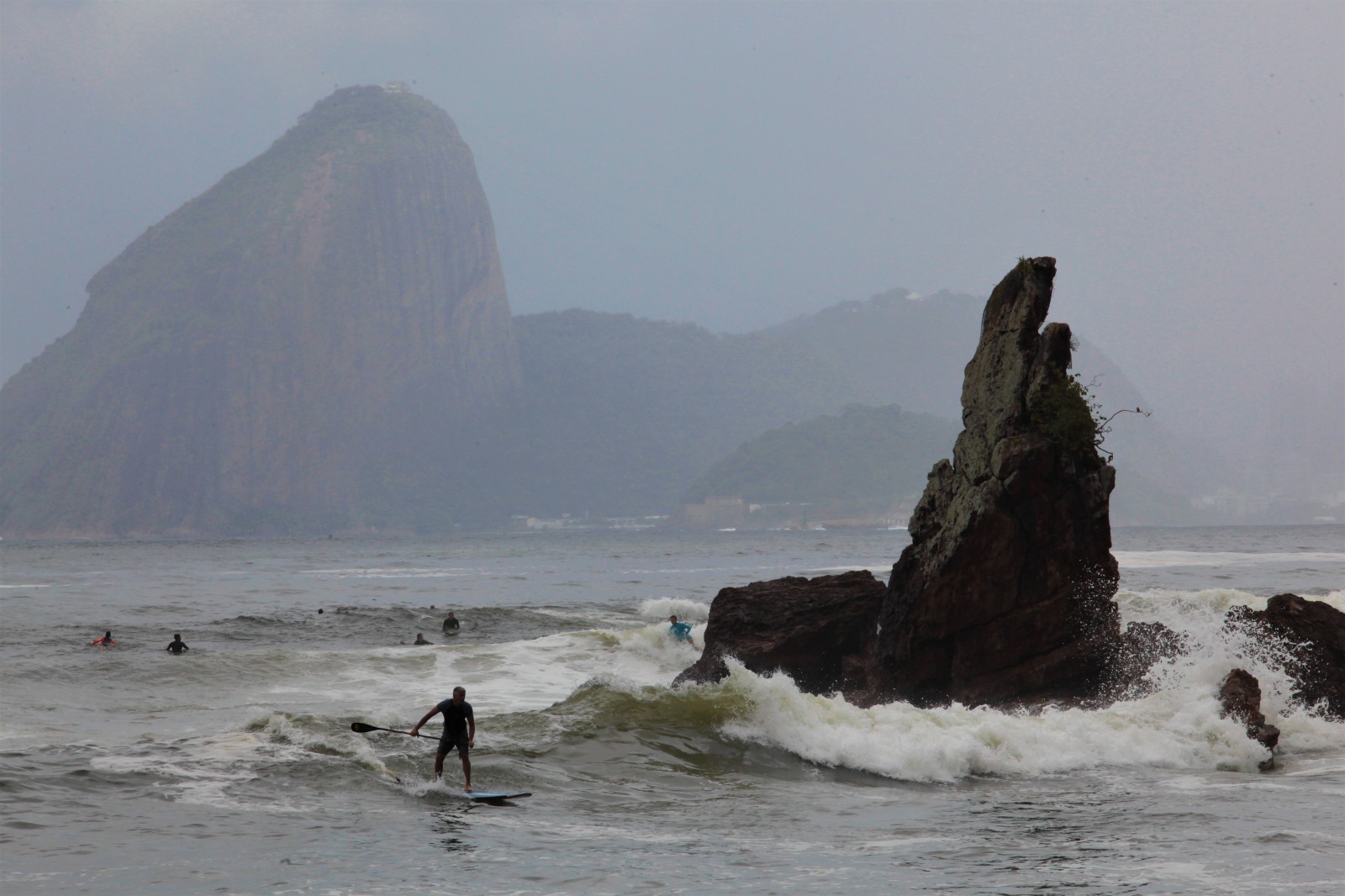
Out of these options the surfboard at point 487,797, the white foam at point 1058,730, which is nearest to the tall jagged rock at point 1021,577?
the white foam at point 1058,730

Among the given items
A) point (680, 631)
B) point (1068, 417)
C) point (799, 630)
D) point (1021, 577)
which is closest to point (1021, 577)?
point (1021, 577)

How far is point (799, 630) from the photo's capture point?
24.7m

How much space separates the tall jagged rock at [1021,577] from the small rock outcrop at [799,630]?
1.53 meters

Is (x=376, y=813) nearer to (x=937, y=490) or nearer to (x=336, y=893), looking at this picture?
(x=336, y=893)

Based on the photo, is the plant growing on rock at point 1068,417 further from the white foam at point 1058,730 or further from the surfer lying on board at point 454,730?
the surfer lying on board at point 454,730

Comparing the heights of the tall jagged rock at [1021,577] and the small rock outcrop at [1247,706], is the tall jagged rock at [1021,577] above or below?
above

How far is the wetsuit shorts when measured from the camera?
17.2 meters

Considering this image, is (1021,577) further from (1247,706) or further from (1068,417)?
(1247,706)

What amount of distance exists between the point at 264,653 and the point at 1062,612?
71.3 feet

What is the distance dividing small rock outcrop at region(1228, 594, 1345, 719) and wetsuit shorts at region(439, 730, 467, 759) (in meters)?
14.7

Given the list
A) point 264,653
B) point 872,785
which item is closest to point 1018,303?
point 872,785

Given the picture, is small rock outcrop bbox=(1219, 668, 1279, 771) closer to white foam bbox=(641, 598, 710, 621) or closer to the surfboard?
the surfboard

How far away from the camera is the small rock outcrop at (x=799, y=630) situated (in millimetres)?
24281

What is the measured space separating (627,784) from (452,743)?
2.62 metres
